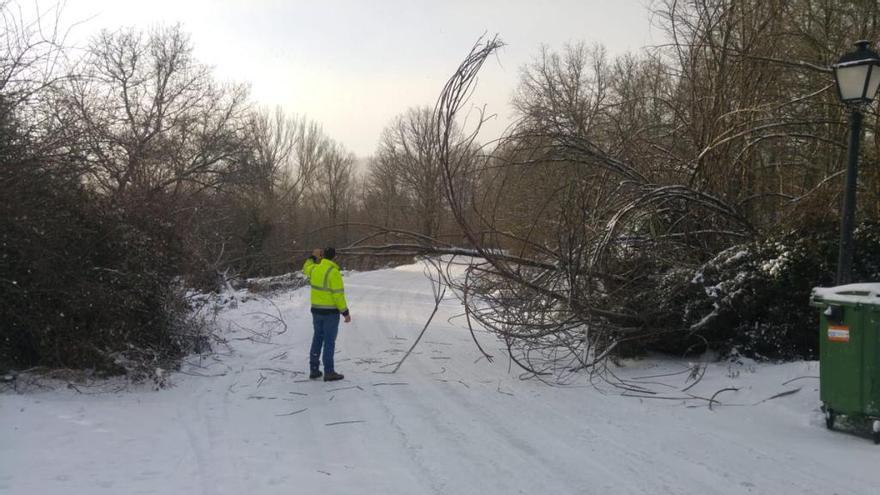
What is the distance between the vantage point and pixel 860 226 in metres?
7.47

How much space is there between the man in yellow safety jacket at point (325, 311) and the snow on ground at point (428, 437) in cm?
34

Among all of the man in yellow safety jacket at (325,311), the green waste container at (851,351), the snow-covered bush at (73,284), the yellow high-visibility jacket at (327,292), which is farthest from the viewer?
the yellow high-visibility jacket at (327,292)

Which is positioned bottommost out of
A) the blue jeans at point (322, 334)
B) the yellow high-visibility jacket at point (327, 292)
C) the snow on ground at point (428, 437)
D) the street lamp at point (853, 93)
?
the snow on ground at point (428, 437)

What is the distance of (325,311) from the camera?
8328 mm

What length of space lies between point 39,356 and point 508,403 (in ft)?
18.1

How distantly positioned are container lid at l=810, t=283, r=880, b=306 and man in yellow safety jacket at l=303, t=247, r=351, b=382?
5.52 m

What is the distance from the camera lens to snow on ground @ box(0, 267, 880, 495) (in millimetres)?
4543

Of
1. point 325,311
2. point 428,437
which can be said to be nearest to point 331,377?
point 325,311

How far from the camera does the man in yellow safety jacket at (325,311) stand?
27.0ft

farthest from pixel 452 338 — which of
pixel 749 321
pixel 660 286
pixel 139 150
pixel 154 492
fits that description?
pixel 154 492

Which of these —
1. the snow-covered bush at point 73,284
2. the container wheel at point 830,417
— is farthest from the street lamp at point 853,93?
the snow-covered bush at point 73,284

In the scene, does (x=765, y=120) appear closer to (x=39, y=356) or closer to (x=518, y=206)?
(x=518, y=206)

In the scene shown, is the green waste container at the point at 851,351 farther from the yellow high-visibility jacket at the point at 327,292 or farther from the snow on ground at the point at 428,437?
the yellow high-visibility jacket at the point at 327,292

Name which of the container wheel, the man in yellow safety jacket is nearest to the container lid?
the container wheel
